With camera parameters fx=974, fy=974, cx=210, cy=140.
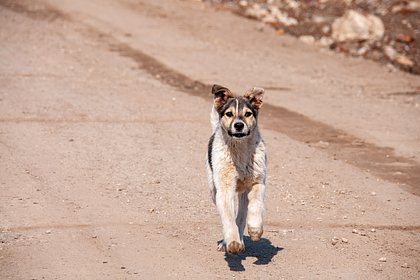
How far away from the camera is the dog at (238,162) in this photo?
9.39m

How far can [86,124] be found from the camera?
671 inches

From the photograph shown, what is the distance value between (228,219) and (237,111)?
1.07 meters

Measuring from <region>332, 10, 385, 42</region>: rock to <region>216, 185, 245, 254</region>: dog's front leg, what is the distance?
1831 centimetres

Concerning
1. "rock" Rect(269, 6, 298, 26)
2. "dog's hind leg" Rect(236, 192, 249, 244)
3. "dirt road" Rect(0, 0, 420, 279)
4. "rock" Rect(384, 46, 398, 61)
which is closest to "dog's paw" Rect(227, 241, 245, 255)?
"dirt road" Rect(0, 0, 420, 279)

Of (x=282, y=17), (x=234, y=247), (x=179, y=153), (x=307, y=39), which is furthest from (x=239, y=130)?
(x=282, y=17)

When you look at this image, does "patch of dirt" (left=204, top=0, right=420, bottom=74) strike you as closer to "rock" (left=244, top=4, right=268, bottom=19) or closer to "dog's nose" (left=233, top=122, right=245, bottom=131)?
"rock" (left=244, top=4, right=268, bottom=19)

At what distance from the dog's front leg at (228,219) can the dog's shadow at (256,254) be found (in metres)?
0.42

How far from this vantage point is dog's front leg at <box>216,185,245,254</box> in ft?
29.3

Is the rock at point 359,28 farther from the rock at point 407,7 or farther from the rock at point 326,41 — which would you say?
the rock at point 407,7

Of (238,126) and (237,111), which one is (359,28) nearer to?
(237,111)

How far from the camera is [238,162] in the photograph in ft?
31.8

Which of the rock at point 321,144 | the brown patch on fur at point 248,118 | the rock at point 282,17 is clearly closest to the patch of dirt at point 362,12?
the rock at point 282,17

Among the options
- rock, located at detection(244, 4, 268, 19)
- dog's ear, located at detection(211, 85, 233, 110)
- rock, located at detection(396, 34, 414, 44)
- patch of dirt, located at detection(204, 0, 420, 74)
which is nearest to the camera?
dog's ear, located at detection(211, 85, 233, 110)

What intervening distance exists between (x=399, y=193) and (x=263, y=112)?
615 centimetres
